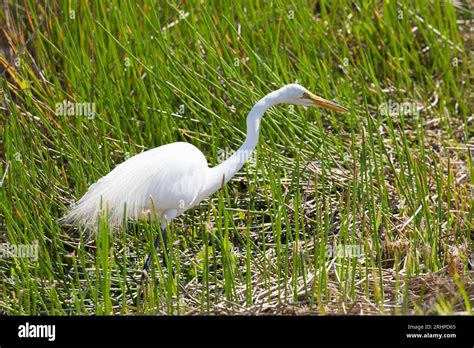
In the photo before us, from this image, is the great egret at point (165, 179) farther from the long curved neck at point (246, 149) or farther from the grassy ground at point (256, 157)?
the grassy ground at point (256, 157)

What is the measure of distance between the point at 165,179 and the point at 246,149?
0.38m

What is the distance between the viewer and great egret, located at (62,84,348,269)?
12.2 feet

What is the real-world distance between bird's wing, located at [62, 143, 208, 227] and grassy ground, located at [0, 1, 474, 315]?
14cm

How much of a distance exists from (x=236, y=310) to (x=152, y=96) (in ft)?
4.83

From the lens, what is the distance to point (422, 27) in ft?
18.2

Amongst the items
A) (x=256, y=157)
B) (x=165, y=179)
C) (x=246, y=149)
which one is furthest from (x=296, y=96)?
(x=165, y=179)

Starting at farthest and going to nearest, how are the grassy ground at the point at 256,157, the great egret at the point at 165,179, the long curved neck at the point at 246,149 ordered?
the long curved neck at the point at 246,149 → the great egret at the point at 165,179 → the grassy ground at the point at 256,157

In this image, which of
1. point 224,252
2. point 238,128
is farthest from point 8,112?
point 224,252

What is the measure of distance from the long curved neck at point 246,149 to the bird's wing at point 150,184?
0.07 metres

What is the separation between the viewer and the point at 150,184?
3803 mm

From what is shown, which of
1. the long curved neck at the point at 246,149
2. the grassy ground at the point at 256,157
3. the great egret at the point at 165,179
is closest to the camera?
the grassy ground at the point at 256,157

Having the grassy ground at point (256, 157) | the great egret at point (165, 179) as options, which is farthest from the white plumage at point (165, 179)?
the grassy ground at point (256, 157)

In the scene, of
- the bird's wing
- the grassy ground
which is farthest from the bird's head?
the bird's wing

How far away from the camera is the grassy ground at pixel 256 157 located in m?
3.39
